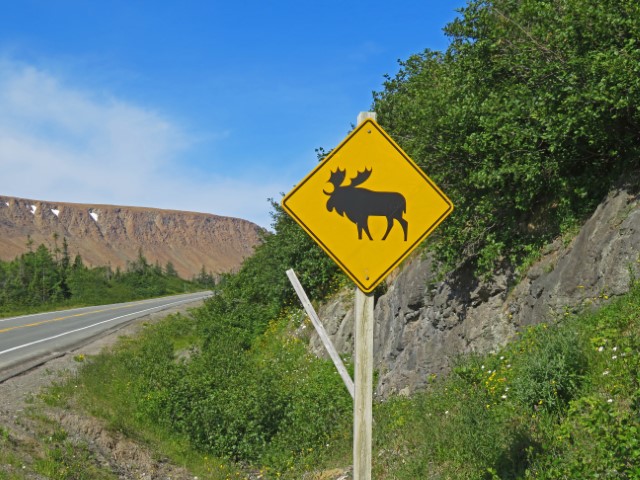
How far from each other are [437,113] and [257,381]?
567cm

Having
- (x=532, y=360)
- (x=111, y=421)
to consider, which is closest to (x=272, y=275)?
(x=111, y=421)

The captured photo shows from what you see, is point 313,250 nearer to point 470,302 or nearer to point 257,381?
point 257,381

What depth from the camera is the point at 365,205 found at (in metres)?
3.35

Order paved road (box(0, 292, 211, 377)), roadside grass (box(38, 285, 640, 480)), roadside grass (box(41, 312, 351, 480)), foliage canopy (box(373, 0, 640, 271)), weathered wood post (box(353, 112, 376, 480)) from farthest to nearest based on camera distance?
paved road (box(0, 292, 211, 377)) < roadside grass (box(41, 312, 351, 480)) < foliage canopy (box(373, 0, 640, 271)) < roadside grass (box(38, 285, 640, 480)) < weathered wood post (box(353, 112, 376, 480))

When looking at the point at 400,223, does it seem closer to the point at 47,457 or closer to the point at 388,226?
the point at 388,226

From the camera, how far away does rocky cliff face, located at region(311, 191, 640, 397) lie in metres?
6.36

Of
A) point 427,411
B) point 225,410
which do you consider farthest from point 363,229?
point 225,410

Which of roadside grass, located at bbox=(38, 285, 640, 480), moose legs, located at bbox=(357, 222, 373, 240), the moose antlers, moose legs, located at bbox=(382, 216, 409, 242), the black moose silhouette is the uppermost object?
the moose antlers

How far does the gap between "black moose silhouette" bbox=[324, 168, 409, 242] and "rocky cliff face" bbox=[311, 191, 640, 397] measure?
3.88 m

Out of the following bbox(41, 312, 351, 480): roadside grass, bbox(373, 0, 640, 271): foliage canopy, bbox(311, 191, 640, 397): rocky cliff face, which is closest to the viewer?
bbox(311, 191, 640, 397): rocky cliff face

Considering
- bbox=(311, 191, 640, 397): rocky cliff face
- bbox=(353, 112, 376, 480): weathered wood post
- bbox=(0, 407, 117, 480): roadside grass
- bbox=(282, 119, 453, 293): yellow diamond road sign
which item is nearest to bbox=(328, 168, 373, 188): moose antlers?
bbox=(282, 119, 453, 293): yellow diamond road sign

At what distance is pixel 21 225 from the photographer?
190 metres

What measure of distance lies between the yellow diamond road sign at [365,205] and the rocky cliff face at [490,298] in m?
3.79

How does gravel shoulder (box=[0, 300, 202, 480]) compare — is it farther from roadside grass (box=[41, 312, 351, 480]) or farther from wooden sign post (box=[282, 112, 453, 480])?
wooden sign post (box=[282, 112, 453, 480])
